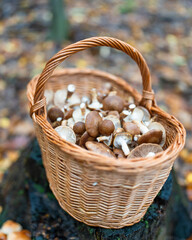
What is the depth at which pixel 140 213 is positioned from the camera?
1691 millimetres

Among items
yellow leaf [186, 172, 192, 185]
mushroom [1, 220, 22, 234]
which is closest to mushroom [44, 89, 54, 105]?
mushroom [1, 220, 22, 234]

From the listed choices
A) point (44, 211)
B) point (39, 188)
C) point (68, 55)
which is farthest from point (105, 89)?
point (44, 211)

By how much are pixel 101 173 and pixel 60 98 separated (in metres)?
1.11

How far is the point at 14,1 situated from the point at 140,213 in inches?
239

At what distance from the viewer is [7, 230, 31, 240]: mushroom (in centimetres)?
195

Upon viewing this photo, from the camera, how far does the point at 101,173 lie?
1366mm

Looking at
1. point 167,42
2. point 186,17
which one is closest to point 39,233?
point 167,42

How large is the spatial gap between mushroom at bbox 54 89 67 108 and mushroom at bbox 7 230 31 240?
1.14m

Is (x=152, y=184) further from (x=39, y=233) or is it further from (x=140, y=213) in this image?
(x=39, y=233)

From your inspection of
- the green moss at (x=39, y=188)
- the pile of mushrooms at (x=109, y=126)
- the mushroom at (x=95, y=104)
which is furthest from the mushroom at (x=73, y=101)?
the green moss at (x=39, y=188)

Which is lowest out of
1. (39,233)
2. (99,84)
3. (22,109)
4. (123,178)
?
(22,109)

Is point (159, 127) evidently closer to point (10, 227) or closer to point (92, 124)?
point (92, 124)

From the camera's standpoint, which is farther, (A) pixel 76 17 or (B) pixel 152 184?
(A) pixel 76 17

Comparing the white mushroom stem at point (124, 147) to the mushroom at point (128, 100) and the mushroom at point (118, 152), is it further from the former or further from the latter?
the mushroom at point (128, 100)
